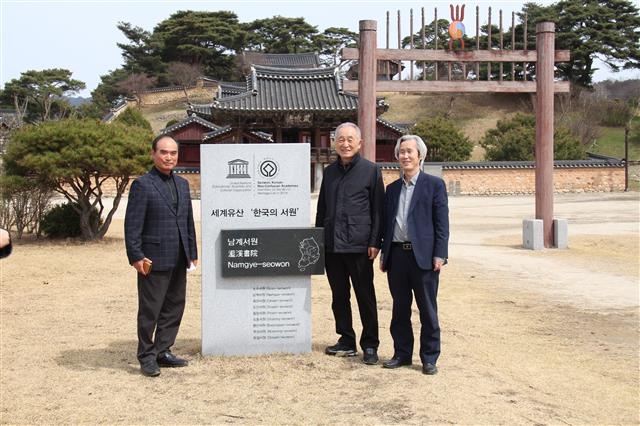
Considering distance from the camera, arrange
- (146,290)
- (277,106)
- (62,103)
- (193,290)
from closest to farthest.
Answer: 1. (146,290)
2. (193,290)
3. (277,106)
4. (62,103)

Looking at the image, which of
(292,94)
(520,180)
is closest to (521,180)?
(520,180)

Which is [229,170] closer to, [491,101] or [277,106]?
[277,106]

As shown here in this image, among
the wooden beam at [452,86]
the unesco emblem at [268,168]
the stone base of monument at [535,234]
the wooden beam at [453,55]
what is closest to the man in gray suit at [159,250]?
the unesco emblem at [268,168]

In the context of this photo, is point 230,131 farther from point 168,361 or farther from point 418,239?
point 418,239

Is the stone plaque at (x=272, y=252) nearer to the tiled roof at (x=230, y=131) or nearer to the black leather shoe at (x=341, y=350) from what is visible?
the black leather shoe at (x=341, y=350)

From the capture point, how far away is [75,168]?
12.7 m

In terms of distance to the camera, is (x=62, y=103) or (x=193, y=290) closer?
(x=193, y=290)

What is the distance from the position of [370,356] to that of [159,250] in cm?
174

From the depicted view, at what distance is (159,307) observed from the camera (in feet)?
16.2

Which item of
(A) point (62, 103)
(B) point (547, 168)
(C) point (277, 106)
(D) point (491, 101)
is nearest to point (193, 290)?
(B) point (547, 168)

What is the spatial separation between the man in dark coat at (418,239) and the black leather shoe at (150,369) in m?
1.64

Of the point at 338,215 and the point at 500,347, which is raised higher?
the point at 338,215

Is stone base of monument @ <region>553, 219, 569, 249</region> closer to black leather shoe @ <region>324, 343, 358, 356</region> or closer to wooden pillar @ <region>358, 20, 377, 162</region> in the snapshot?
wooden pillar @ <region>358, 20, 377, 162</region>

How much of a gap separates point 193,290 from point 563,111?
140 ft
